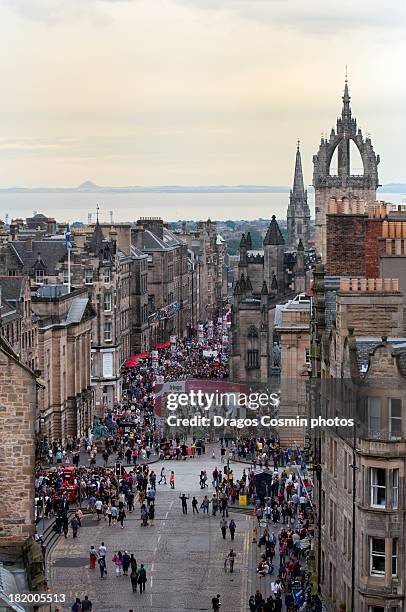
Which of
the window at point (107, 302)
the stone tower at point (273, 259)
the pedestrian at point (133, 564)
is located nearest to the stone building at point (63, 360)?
the window at point (107, 302)

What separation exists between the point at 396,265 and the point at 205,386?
78.8ft

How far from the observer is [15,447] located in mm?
32094

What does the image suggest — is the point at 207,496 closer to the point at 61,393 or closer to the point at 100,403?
the point at 61,393

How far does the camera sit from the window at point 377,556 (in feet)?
99.6

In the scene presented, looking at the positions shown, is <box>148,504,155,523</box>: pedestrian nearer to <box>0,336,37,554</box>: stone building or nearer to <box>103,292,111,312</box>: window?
<box>0,336,37,554</box>: stone building

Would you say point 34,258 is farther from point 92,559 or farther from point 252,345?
point 92,559

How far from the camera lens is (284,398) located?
176ft

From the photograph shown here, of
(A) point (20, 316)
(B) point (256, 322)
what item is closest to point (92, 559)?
(A) point (20, 316)

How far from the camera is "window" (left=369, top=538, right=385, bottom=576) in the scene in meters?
30.3

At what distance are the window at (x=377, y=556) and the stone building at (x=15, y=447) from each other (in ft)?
23.5

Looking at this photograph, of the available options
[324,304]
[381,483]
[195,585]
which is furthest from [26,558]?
[195,585]

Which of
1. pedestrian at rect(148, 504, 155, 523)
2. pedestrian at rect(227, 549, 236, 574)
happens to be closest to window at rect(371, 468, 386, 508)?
pedestrian at rect(227, 549, 236, 574)

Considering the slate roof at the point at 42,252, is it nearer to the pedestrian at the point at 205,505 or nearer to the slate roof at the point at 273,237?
the slate roof at the point at 273,237

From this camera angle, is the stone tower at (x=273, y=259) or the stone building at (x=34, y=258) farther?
the stone tower at (x=273, y=259)
